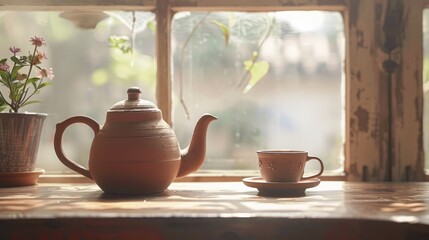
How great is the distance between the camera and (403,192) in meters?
1.15

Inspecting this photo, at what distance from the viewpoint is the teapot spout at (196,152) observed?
3.89 feet

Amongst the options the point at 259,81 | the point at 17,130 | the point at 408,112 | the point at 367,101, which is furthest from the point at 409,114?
the point at 17,130

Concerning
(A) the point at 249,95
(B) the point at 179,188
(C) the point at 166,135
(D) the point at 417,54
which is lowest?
(B) the point at 179,188

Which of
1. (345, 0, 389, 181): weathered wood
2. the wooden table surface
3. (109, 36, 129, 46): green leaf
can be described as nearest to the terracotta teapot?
the wooden table surface

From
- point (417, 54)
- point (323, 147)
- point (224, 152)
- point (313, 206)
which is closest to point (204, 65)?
point (224, 152)

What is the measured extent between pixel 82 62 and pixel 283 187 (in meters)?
0.78

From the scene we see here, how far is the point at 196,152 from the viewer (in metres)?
1.19

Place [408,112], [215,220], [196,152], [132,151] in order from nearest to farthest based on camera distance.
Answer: [215,220], [132,151], [196,152], [408,112]

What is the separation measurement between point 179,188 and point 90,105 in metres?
0.47

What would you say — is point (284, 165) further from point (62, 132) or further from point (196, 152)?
point (62, 132)

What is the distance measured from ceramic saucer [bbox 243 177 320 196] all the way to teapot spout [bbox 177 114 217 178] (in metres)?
0.14

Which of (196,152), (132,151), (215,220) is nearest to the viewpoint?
(215,220)

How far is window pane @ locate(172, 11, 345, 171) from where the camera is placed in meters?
1.52

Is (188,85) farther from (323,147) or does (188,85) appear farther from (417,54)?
(417,54)
